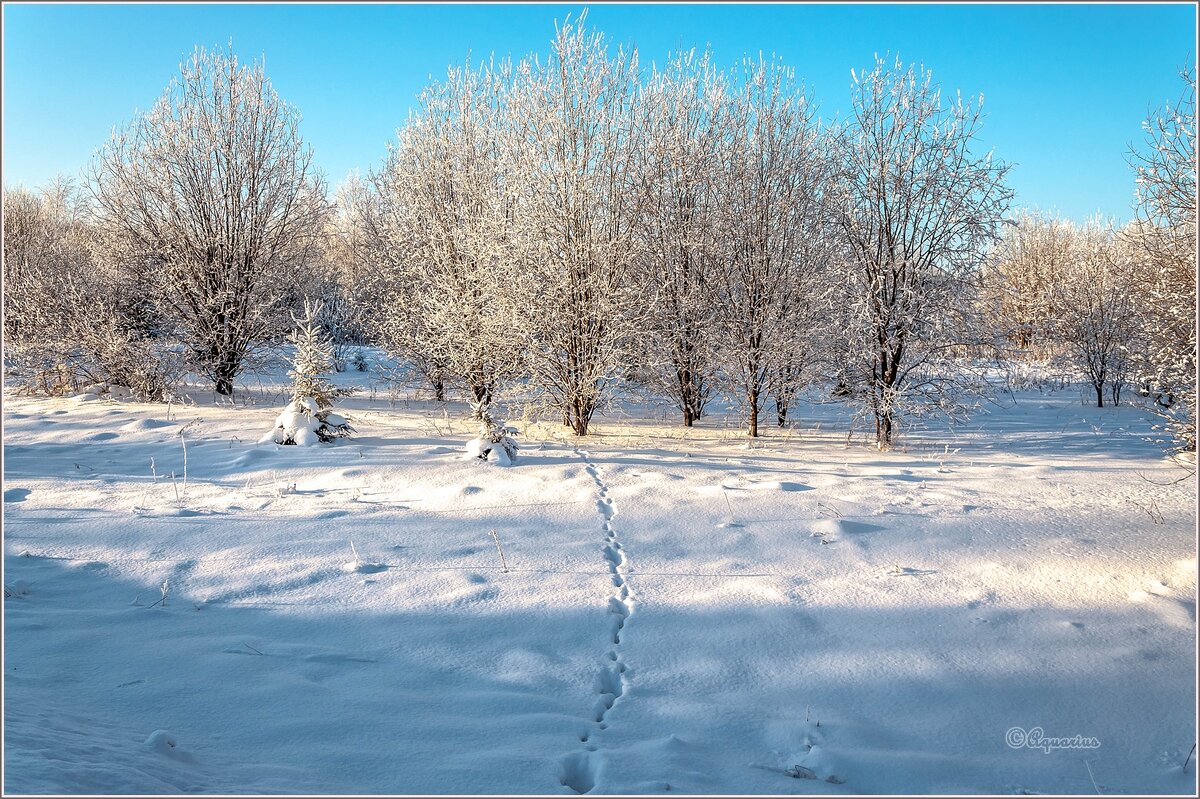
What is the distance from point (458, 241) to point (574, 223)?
2.87 m

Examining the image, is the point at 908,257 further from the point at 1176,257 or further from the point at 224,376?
the point at 224,376

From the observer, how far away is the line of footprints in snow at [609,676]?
2617 mm

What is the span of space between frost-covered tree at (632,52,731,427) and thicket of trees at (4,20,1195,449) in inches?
1.6

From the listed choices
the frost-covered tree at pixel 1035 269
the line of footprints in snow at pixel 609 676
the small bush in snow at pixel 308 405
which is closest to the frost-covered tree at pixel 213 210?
the small bush in snow at pixel 308 405

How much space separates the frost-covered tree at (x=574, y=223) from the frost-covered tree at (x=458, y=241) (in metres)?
0.51

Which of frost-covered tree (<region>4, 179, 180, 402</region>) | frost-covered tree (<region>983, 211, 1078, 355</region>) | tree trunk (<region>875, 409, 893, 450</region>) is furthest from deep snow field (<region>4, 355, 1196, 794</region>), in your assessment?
frost-covered tree (<region>983, 211, 1078, 355</region>)

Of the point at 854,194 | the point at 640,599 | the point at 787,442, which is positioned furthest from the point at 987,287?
the point at 640,599

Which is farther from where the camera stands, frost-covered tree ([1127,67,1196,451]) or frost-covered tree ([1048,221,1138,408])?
frost-covered tree ([1048,221,1138,408])

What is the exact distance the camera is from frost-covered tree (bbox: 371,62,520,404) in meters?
10.1

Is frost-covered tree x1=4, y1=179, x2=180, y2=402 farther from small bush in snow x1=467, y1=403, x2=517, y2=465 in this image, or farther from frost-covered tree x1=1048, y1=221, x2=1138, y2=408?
frost-covered tree x1=1048, y1=221, x2=1138, y2=408

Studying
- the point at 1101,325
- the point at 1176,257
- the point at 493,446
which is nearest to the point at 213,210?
→ the point at 493,446

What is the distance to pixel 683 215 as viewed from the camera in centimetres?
1066

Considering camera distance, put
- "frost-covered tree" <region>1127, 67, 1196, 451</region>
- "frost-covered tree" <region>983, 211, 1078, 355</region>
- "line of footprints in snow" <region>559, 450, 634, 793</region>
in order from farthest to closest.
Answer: "frost-covered tree" <region>983, 211, 1078, 355</region>, "frost-covered tree" <region>1127, 67, 1196, 451</region>, "line of footprints in snow" <region>559, 450, 634, 793</region>

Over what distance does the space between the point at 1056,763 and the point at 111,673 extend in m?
4.00
